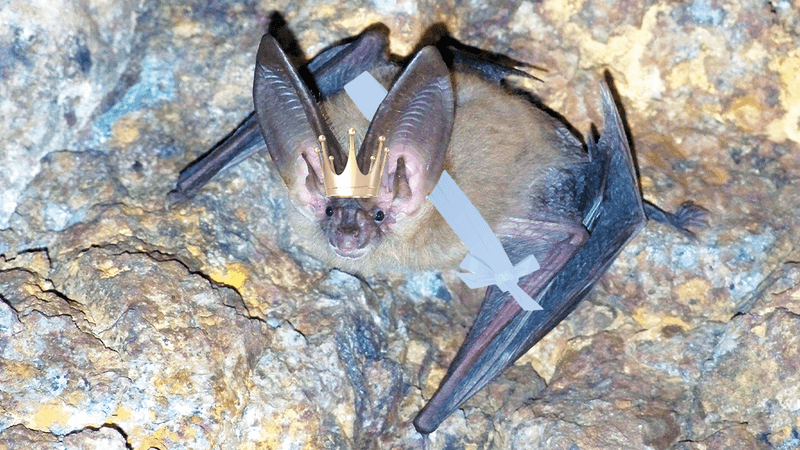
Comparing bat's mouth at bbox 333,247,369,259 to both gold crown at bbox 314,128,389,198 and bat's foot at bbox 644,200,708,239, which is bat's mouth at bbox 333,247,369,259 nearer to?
gold crown at bbox 314,128,389,198

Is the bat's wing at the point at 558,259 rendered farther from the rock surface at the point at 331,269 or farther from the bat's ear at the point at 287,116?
the bat's ear at the point at 287,116

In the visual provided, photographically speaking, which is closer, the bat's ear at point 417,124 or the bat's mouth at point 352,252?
the bat's ear at point 417,124

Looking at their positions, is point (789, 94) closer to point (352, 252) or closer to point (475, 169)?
point (475, 169)

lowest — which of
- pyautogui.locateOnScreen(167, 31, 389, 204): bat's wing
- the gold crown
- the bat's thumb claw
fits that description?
the bat's thumb claw

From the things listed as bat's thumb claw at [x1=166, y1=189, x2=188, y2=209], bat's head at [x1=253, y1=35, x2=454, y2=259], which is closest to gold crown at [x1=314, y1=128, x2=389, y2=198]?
bat's head at [x1=253, y1=35, x2=454, y2=259]

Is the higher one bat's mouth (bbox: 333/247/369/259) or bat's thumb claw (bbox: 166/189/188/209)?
bat's thumb claw (bbox: 166/189/188/209)

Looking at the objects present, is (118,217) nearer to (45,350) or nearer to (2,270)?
(2,270)

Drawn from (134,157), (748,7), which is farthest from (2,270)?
(748,7)

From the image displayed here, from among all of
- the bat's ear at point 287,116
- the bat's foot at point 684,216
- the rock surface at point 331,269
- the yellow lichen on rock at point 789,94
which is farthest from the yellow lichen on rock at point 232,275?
the yellow lichen on rock at point 789,94
